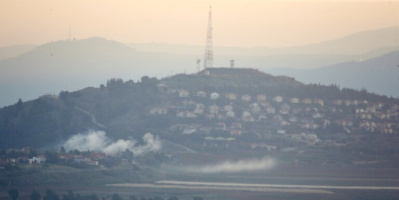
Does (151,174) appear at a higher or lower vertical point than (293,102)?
lower

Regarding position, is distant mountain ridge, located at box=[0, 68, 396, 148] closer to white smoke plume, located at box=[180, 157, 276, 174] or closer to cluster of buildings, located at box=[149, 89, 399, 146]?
cluster of buildings, located at box=[149, 89, 399, 146]

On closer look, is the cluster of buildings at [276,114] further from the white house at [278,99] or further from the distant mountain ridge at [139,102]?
the distant mountain ridge at [139,102]

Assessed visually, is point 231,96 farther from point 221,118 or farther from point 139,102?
point 139,102

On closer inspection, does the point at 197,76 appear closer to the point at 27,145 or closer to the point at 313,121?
the point at 313,121

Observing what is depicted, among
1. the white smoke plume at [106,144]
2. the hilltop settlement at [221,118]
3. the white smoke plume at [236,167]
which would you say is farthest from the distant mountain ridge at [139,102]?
the white smoke plume at [236,167]

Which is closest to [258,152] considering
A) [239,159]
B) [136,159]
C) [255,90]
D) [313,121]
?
[239,159]

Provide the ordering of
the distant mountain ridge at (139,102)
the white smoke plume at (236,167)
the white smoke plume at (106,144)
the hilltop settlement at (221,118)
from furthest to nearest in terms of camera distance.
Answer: the distant mountain ridge at (139,102), the hilltop settlement at (221,118), the white smoke plume at (106,144), the white smoke plume at (236,167)
